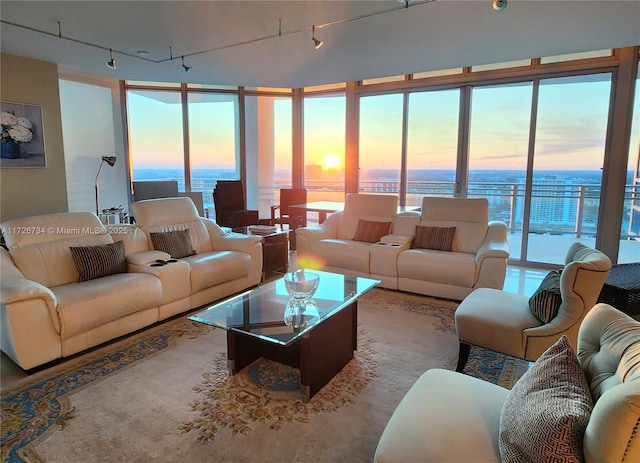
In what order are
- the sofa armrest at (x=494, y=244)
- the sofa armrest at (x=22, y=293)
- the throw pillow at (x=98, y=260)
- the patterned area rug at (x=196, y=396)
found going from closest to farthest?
the patterned area rug at (x=196, y=396) → the sofa armrest at (x=22, y=293) → the throw pillow at (x=98, y=260) → the sofa armrest at (x=494, y=244)

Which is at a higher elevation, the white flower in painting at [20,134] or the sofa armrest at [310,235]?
the white flower in painting at [20,134]

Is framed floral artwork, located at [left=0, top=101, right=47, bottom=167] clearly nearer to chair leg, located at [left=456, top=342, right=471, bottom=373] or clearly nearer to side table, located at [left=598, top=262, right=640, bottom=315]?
chair leg, located at [left=456, top=342, right=471, bottom=373]

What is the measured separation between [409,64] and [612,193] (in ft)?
10.0

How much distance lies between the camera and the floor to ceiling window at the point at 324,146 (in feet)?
23.2

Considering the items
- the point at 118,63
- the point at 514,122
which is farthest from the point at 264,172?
the point at 514,122

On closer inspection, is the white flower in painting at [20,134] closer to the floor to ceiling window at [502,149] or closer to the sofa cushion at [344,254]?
the sofa cushion at [344,254]

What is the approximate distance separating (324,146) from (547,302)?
5.47m

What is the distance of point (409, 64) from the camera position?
201 inches

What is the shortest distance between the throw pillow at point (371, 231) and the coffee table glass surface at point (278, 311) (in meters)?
1.55

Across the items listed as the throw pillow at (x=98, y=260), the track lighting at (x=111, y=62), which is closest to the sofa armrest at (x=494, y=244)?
the throw pillow at (x=98, y=260)

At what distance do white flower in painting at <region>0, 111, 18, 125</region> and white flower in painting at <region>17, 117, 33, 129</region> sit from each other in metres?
0.04

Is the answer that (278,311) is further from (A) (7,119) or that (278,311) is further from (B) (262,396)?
(A) (7,119)

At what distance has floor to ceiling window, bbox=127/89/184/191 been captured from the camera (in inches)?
265

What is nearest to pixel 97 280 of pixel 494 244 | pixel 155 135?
pixel 494 244
